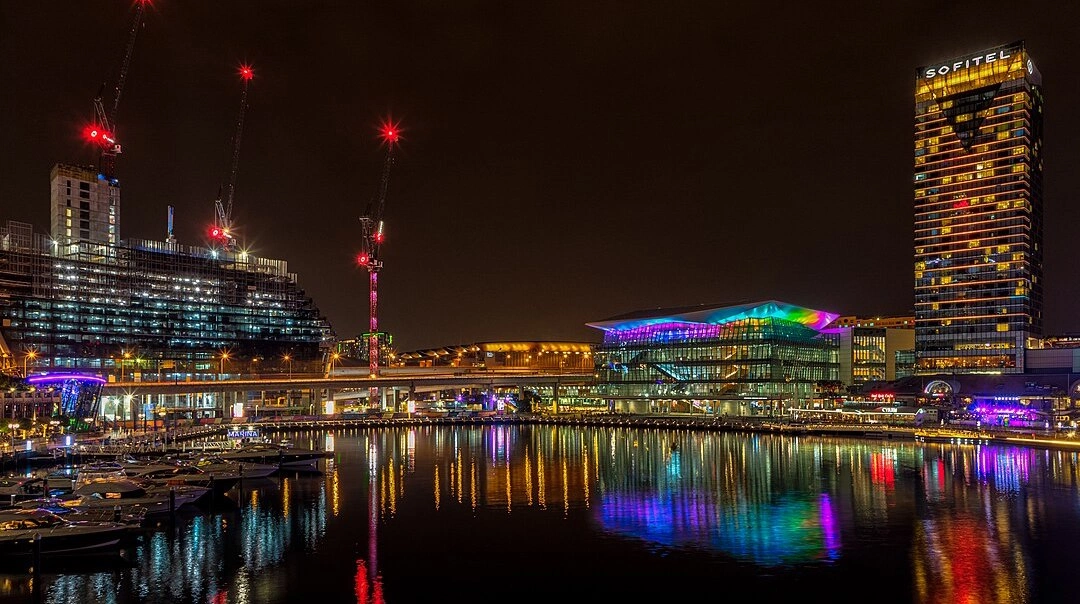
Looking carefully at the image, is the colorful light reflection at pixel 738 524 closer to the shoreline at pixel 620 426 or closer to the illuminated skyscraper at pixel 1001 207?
the shoreline at pixel 620 426

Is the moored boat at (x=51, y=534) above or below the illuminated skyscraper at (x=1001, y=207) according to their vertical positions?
below

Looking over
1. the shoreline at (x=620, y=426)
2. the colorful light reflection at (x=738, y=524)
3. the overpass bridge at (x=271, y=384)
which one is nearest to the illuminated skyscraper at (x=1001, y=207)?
the shoreline at (x=620, y=426)

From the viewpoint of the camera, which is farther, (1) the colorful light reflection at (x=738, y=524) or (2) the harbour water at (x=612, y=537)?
(1) the colorful light reflection at (x=738, y=524)

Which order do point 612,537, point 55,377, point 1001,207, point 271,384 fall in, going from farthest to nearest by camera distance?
1. point 1001,207
2. point 271,384
3. point 55,377
4. point 612,537

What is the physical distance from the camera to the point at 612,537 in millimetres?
54750

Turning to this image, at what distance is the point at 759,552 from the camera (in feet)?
163

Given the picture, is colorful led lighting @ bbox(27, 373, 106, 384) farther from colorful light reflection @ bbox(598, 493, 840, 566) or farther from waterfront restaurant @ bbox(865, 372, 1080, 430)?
waterfront restaurant @ bbox(865, 372, 1080, 430)

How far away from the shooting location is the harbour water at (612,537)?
43406 mm

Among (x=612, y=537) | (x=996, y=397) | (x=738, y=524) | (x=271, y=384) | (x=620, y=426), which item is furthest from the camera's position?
(x=271, y=384)

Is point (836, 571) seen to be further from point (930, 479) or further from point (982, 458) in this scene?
point (982, 458)

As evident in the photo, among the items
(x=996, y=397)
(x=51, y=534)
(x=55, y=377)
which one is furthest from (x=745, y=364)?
(x=51, y=534)

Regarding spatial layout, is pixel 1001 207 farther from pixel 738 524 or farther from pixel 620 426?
pixel 738 524

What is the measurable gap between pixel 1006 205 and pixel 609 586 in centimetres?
18157

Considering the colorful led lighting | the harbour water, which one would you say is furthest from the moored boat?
the colorful led lighting
